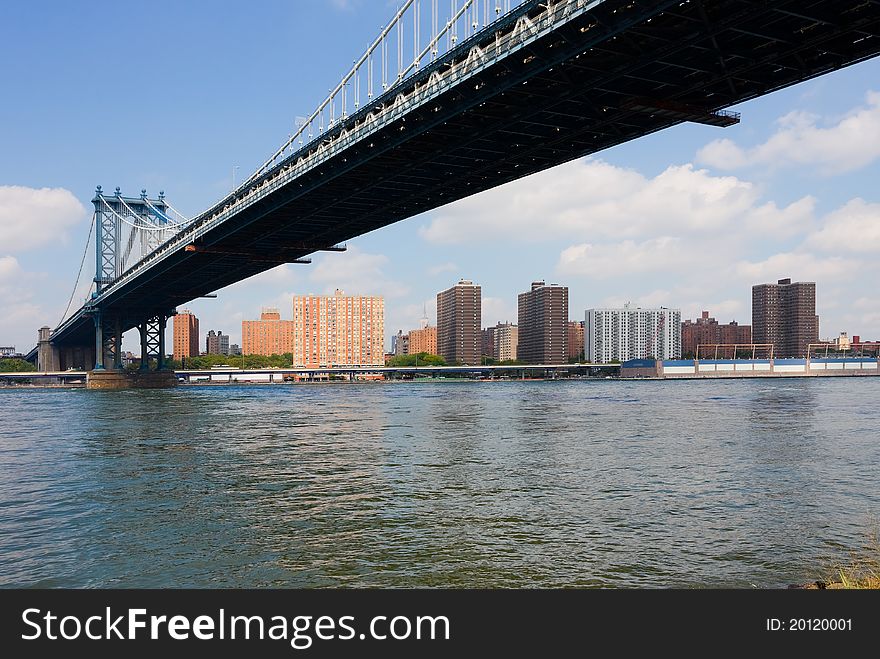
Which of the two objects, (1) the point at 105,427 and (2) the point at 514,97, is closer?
(2) the point at 514,97

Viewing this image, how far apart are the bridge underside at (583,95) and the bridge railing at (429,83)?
0.44 meters

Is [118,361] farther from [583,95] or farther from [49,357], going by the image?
[583,95]

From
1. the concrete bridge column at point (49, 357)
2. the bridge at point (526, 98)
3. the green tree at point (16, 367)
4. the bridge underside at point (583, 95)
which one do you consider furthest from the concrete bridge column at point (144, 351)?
the green tree at point (16, 367)

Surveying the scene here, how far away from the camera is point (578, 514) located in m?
13.9

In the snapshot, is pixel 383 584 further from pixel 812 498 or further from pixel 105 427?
pixel 105 427

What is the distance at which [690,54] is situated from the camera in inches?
1124

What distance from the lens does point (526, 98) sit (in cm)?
3412

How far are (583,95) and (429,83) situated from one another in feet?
25.4

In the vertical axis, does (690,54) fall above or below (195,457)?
above

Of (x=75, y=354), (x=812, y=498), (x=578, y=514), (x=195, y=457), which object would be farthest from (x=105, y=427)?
(x=75, y=354)

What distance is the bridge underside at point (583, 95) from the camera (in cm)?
2564
